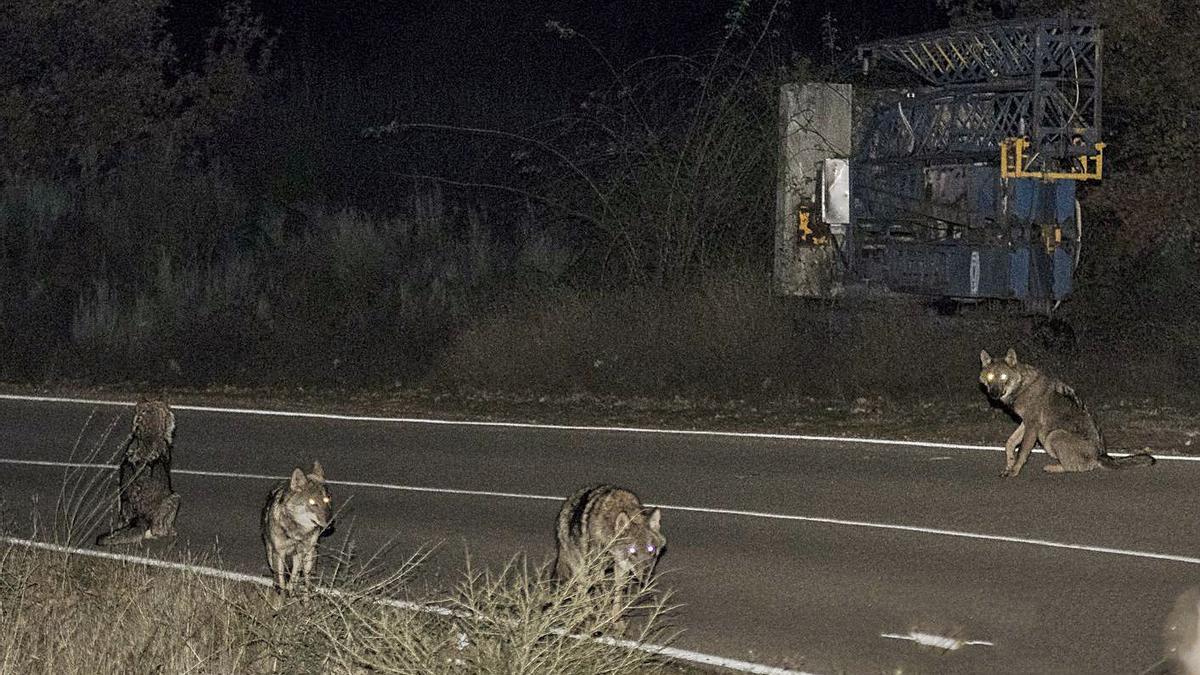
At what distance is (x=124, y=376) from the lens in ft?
81.7

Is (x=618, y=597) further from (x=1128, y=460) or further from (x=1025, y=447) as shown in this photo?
(x=1128, y=460)

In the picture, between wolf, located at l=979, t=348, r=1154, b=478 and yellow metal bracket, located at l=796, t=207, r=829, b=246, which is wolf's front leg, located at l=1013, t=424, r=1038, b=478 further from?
yellow metal bracket, located at l=796, t=207, r=829, b=246

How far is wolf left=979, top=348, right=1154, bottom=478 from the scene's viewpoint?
46.2 feet

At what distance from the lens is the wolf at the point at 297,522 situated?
10.7 metres

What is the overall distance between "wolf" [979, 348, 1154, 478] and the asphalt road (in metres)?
0.18

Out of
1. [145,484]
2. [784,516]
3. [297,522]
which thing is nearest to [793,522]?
[784,516]

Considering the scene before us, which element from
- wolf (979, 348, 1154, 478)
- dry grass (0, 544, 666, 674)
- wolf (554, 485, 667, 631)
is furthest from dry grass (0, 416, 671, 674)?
wolf (979, 348, 1154, 478)

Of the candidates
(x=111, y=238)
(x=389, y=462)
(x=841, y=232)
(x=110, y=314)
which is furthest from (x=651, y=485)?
(x=111, y=238)

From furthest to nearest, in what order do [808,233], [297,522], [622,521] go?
[808,233], [297,522], [622,521]

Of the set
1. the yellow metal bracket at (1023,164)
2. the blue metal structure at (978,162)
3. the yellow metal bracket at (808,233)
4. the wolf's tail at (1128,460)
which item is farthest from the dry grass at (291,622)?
the yellow metal bracket at (808,233)

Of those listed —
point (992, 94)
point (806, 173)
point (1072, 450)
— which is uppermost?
point (992, 94)

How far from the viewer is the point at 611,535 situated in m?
9.38

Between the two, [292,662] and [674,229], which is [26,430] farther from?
[292,662]

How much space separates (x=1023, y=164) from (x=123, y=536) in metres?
11.5
